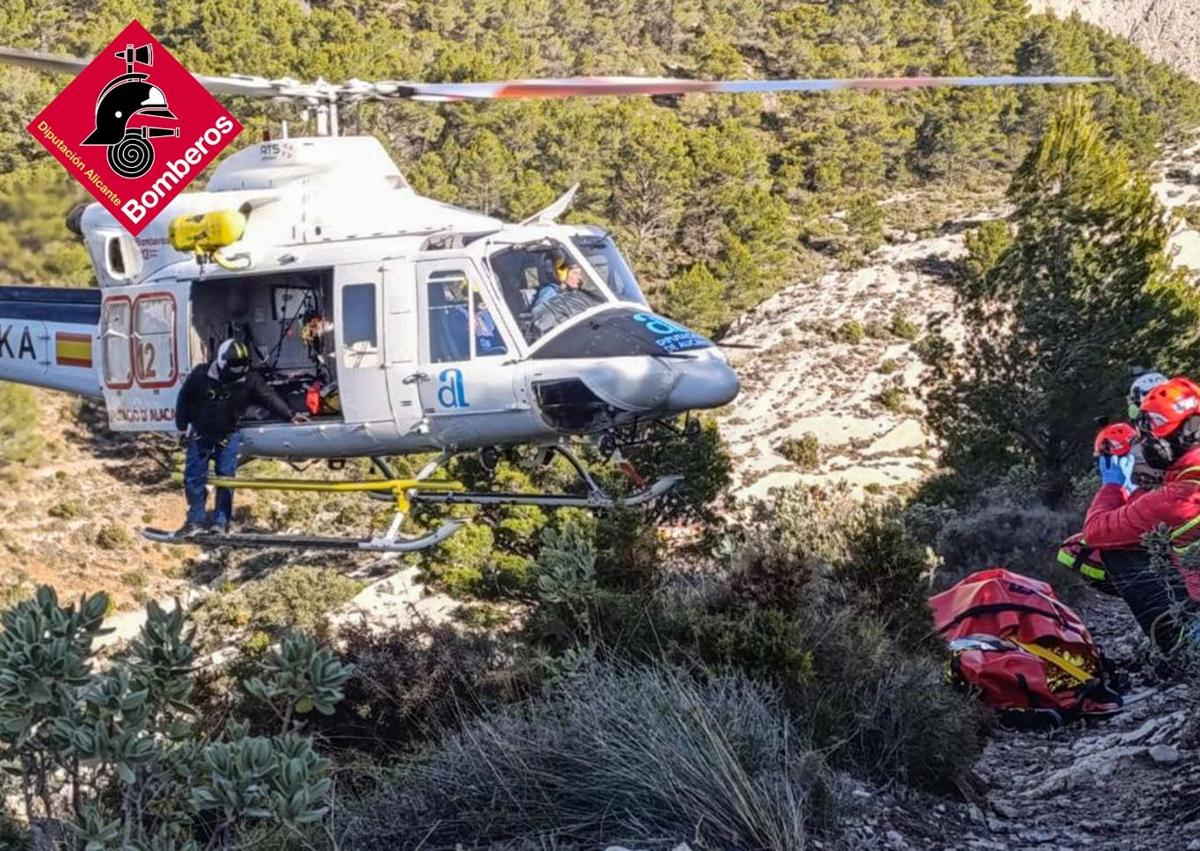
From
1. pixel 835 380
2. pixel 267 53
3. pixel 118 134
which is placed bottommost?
pixel 835 380

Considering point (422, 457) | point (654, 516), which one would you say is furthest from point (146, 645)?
point (422, 457)

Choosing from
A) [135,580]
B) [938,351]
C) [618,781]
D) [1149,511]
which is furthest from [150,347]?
[135,580]

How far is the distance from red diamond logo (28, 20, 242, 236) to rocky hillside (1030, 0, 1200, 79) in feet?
196

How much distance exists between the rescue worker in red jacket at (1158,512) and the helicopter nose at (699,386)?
220 cm

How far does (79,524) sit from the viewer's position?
100 ft

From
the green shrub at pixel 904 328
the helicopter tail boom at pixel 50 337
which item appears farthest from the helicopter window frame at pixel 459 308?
the green shrub at pixel 904 328

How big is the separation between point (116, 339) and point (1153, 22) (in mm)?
70588

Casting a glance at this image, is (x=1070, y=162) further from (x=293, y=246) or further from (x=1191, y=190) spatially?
(x=1191, y=190)

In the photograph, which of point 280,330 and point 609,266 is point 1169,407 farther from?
point 280,330

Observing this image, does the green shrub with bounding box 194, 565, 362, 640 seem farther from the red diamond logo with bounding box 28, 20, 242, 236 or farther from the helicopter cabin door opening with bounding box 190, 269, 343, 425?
the helicopter cabin door opening with bounding box 190, 269, 343, 425

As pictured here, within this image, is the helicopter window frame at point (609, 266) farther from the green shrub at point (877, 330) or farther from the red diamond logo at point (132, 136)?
the green shrub at point (877, 330)

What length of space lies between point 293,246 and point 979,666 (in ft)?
17.1

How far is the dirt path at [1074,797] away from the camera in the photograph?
15.2 ft

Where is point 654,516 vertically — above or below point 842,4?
below
